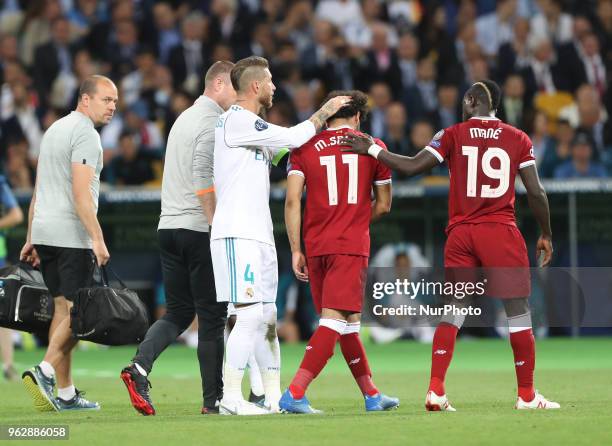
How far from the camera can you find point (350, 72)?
20.8 m

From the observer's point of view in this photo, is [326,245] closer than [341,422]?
No

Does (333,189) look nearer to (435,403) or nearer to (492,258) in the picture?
(492,258)

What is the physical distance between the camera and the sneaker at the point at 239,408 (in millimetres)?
9289

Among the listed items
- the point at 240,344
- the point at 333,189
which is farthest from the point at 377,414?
the point at 333,189

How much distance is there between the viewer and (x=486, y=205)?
9500mm

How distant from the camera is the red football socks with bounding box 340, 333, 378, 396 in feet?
31.7

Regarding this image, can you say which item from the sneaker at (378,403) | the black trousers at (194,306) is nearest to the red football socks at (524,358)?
the sneaker at (378,403)

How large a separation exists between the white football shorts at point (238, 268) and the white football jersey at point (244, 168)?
0.20ft

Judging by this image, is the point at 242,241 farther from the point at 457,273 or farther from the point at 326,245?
the point at 457,273

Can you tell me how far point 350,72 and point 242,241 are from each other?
11.9 meters

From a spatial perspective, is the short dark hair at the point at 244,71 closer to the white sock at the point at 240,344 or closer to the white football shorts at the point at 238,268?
the white football shorts at the point at 238,268

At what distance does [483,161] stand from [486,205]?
0.31 meters

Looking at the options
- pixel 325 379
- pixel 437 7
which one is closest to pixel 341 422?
pixel 325 379

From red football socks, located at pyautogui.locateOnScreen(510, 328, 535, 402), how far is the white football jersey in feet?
6.17
